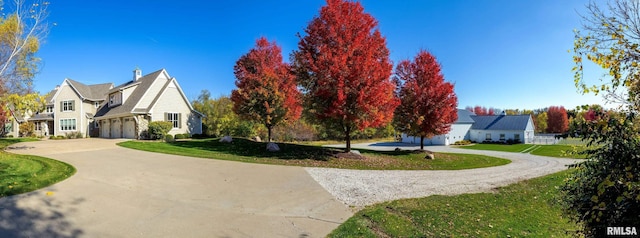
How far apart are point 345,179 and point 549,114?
241 ft

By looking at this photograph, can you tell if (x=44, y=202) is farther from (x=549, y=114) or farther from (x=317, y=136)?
(x=549, y=114)

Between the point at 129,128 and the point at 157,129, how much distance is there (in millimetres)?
4182

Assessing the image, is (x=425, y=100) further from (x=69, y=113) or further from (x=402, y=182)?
(x=69, y=113)

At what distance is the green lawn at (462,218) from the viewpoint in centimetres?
579

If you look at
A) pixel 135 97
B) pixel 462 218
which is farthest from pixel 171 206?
pixel 135 97

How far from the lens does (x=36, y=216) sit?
5.63m

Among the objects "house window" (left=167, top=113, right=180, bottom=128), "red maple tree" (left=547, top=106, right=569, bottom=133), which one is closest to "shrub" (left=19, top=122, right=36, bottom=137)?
"house window" (left=167, top=113, right=180, bottom=128)

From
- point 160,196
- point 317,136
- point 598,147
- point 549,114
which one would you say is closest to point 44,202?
point 160,196

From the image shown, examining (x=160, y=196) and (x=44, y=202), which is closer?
(x=44, y=202)

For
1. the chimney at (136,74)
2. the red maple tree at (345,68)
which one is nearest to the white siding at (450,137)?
the red maple tree at (345,68)

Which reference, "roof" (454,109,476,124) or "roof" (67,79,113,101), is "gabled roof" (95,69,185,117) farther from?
"roof" (454,109,476,124)

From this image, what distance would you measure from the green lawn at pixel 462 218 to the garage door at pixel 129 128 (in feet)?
84.1

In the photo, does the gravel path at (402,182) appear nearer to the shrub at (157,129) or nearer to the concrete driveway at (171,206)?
the concrete driveway at (171,206)

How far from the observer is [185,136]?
27.3 m
